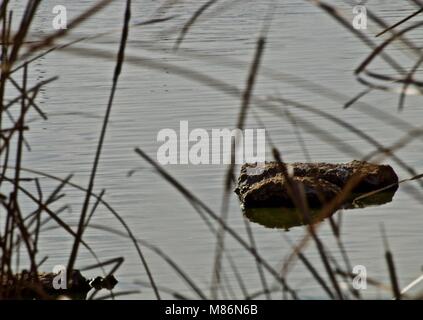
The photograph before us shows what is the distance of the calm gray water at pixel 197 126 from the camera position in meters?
5.99

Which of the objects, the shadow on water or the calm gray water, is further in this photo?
the shadow on water

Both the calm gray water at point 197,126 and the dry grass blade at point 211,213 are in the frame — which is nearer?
the dry grass blade at point 211,213

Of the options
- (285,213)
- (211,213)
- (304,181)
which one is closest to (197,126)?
(304,181)

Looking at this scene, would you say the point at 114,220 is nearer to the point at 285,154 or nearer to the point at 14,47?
the point at 285,154

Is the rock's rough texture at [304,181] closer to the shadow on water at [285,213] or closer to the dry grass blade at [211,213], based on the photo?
the shadow on water at [285,213]

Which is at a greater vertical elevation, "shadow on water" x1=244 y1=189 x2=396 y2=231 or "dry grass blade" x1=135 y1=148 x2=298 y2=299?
"shadow on water" x1=244 y1=189 x2=396 y2=231

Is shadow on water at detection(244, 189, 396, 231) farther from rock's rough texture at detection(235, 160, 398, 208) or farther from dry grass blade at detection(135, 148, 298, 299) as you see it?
dry grass blade at detection(135, 148, 298, 299)

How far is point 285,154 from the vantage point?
27.5 ft

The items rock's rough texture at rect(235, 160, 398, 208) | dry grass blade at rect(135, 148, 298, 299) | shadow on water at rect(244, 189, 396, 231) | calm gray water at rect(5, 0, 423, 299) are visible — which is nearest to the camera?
dry grass blade at rect(135, 148, 298, 299)

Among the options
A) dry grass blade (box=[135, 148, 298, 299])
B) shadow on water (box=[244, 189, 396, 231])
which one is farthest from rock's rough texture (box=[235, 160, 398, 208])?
dry grass blade (box=[135, 148, 298, 299])

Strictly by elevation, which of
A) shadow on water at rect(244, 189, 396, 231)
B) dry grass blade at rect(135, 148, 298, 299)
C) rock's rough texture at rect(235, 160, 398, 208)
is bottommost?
dry grass blade at rect(135, 148, 298, 299)

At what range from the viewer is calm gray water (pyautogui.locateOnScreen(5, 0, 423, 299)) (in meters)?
5.99

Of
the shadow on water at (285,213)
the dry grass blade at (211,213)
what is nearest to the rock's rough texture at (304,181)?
the shadow on water at (285,213)
